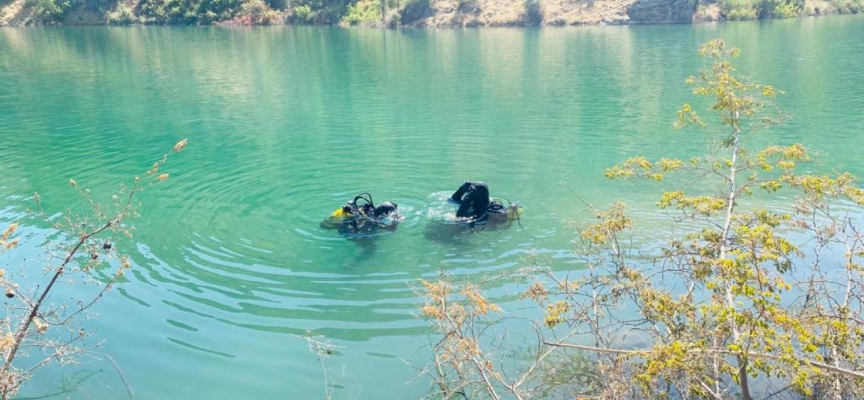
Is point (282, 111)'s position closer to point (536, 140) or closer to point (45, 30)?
point (536, 140)

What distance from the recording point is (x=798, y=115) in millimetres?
19422

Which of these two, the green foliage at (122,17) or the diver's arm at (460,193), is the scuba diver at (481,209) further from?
the green foliage at (122,17)

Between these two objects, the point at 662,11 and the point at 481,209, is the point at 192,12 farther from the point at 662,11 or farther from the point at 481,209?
the point at 481,209

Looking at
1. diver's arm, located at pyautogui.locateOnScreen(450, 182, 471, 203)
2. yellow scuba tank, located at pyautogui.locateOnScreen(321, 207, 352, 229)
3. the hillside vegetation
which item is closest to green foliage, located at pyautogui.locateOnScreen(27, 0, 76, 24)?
the hillside vegetation

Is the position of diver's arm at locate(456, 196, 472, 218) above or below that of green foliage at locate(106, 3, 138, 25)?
below

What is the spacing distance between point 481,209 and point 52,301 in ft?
21.5

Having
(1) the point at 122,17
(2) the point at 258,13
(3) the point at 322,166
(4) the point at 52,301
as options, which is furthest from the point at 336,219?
(1) the point at 122,17

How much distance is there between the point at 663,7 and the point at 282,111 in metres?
50.0

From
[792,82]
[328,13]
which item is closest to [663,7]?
[328,13]

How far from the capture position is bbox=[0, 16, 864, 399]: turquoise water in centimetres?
767

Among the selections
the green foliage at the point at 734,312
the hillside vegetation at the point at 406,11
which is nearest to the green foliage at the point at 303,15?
the hillside vegetation at the point at 406,11

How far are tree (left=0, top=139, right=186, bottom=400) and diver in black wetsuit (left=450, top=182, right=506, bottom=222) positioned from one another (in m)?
4.94

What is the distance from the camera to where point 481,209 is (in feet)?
36.2

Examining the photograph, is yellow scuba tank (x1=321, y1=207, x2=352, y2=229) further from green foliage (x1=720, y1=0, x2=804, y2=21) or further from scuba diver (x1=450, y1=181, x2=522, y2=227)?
green foliage (x1=720, y1=0, x2=804, y2=21)
